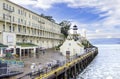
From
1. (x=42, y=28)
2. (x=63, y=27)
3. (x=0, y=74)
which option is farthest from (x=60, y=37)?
(x=0, y=74)

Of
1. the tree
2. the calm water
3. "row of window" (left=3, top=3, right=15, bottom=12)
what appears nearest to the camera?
the calm water

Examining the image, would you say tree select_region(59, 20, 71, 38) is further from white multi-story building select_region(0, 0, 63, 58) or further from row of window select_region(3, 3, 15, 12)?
row of window select_region(3, 3, 15, 12)

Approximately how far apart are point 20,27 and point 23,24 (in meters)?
1.26

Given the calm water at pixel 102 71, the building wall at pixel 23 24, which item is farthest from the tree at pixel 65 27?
the calm water at pixel 102 71

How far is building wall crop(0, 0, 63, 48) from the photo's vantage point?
48.1m

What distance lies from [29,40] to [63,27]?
165 feet

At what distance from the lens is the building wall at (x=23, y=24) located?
158 feet

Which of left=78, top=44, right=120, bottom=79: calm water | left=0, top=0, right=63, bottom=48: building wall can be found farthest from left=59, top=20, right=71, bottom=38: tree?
left=78, top=44, right=120, bottom=79: calm water

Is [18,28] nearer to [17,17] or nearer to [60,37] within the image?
[17,17]

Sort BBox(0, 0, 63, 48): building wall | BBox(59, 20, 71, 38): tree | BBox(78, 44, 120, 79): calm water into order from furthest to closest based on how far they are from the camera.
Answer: BBox(59, 20, 71, 38): tree
BBox(0, 0, 63, 48): building wall
BBox(78, 44, 120, 79): calm water

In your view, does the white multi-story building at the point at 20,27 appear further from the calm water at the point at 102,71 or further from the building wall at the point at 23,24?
the calm water at the point at 102,71

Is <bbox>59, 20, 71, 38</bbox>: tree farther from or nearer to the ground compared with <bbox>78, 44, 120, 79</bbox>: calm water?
farther from the ground

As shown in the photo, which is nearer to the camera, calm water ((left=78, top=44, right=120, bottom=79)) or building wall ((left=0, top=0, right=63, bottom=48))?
calm water ((left=78, top=44, right=120, bottom=79))

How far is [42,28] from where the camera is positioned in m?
73.5
